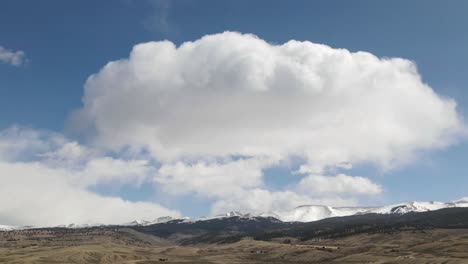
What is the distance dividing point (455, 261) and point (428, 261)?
16696mm

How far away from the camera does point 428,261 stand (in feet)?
634

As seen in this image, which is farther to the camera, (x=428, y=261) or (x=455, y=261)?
(x=428, y=261)

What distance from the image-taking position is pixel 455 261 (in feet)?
582
